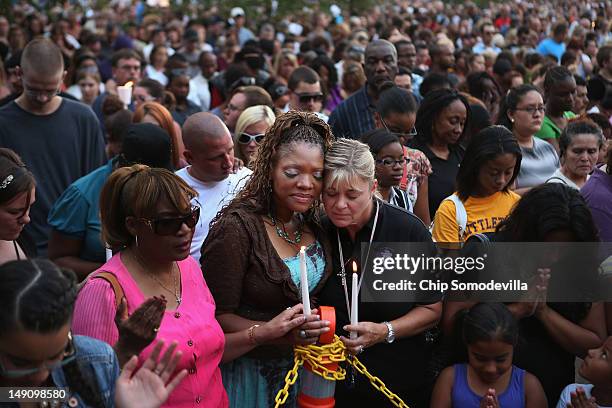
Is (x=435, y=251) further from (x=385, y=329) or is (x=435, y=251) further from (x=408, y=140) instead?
(x=408, y=140)

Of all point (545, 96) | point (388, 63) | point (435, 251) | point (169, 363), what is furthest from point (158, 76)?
point (169, 363)

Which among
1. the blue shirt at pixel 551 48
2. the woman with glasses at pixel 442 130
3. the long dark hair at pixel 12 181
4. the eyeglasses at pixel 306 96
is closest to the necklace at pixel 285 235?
the long dark hair at pixel 12 181

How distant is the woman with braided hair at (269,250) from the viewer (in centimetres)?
328

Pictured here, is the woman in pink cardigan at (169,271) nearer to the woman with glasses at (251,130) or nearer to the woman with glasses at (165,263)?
the woman with glasses at (165,263)

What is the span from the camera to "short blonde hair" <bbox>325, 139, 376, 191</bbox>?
10.9 feet

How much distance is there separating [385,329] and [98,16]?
58.6 ft

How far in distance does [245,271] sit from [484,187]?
1836mm

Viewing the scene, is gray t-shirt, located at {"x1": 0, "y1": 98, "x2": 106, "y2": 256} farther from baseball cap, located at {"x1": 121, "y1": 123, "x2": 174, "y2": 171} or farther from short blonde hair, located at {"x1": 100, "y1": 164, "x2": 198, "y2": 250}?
short blonde hair, located at {"x1": 100, "y1": 164, "x2": 198, "y2": 250}

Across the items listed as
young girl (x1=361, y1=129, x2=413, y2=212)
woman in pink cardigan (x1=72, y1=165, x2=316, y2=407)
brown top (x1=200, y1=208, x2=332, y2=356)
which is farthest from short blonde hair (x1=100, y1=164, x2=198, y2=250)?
young girl (x1=361, y1=129, x2=413, y2=212)

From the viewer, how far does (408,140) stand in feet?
19.2

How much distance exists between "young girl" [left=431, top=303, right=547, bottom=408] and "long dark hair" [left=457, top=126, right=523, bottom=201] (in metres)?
1.14

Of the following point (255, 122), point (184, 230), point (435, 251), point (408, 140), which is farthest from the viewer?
point (408, 140)

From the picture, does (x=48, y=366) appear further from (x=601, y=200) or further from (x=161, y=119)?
(x=601, y=200)

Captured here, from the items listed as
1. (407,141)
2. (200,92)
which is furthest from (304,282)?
(200,92)
